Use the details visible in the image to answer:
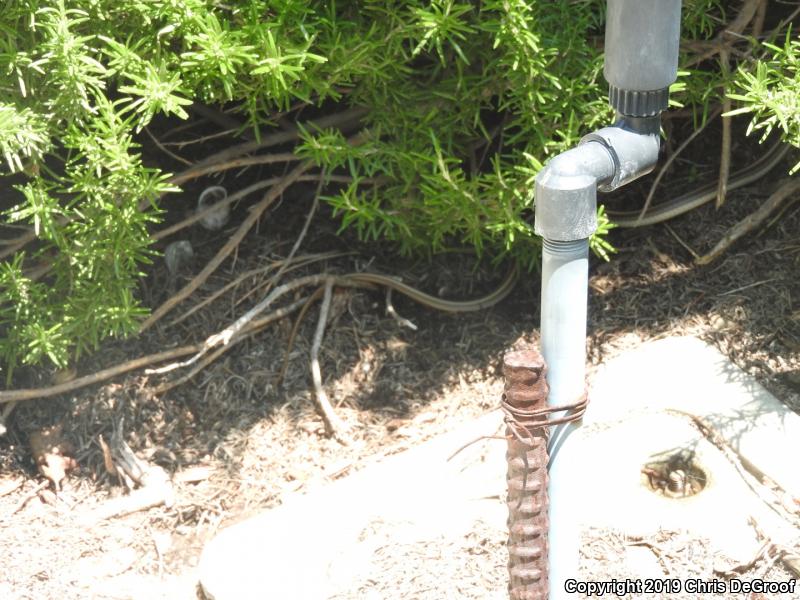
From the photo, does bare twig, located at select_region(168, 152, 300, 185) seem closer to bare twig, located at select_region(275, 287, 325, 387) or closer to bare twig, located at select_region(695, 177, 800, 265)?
bare twig, located at select_region(275, 287, 325, 387)

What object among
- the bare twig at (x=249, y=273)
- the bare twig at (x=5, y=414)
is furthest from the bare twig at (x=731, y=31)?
the bare twig at (x=5, y=414)

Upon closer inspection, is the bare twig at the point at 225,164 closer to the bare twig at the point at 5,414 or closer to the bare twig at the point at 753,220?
the bare twig at the point at 5,414

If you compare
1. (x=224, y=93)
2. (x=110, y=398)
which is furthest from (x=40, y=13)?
(x=110, y=398)

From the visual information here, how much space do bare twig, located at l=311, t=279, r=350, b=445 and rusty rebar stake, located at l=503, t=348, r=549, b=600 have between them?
1.47m

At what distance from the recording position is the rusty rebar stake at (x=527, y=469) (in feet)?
6.04

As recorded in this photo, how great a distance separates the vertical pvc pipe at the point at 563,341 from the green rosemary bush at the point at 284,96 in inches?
44.4

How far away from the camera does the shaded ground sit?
3.13 meters

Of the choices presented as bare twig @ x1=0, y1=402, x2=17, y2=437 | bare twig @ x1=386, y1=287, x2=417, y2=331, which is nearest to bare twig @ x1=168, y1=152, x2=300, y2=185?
bare twig @ x1=386, y1=287, x2=417, y2=331

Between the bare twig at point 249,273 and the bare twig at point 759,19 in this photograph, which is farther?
the bare twig at point 249,273

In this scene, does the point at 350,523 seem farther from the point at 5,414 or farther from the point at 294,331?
the point at 5,414

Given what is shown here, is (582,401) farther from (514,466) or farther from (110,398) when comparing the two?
(110,398)

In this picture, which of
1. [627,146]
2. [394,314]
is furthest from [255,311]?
[627,146]

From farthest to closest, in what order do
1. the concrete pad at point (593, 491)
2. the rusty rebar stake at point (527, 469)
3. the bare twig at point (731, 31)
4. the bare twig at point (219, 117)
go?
the bare twig at point (219, 117), the bare twig at point (731, 31), the concrete pad at point (593, 491), the rusty rebar stake at point (527, 469)

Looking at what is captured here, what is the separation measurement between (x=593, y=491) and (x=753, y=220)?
1.25 m
